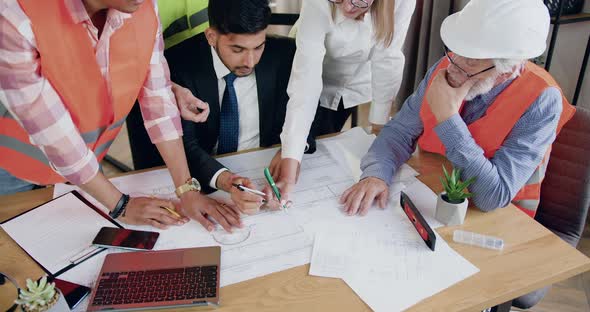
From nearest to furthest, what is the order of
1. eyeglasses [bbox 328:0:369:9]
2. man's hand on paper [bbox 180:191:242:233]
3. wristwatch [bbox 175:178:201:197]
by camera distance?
man's hand on paper [bbox 180:191:242:233] → wristwatch [bbox 175:178:201:197] → eyeglasses [bbox 328:0:369:9]

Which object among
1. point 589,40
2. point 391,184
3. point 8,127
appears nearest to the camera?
point 8,127

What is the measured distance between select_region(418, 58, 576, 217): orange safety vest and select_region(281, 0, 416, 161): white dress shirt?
0.94 feet

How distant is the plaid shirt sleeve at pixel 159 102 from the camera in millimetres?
1204

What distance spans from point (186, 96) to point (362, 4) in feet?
1.98

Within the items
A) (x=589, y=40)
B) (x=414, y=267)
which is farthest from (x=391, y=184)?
(x=589, y=40)

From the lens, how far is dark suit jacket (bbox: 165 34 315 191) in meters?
1.33

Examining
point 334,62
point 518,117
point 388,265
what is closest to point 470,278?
point 388,265

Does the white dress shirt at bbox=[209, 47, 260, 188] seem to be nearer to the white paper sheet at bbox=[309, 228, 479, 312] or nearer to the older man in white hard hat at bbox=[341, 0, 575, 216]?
the older man in white hard hat at bbox=[341, 0, 575, 216]

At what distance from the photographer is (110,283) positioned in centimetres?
89

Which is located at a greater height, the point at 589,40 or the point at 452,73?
the point at 452,73

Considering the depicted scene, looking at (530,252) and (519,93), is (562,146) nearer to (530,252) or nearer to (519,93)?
(519,93)

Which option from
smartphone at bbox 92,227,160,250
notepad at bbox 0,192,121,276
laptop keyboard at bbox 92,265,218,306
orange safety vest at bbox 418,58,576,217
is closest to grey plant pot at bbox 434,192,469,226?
orange safety vest at bbox 418,58,576,217

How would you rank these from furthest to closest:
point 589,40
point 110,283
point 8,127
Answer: point 589,40, point 8,127, point 110,283

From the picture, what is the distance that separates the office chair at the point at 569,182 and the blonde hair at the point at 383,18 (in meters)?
0.61
